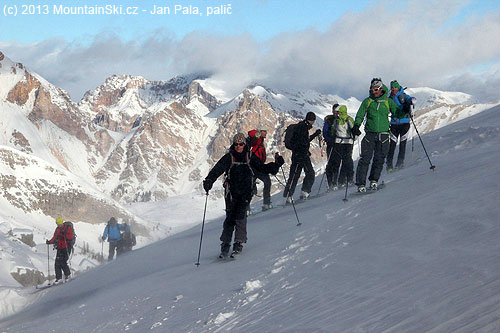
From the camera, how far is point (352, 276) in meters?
4.93

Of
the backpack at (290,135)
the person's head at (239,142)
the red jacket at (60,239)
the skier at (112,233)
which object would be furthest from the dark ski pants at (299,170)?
the skier at (112,233)

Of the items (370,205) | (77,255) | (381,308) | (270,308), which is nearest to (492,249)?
(381,308)

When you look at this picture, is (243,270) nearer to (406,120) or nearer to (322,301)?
(322,301)

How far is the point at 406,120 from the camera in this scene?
41.0 ft

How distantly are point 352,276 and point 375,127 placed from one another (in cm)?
537

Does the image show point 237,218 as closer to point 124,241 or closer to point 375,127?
point 375,127

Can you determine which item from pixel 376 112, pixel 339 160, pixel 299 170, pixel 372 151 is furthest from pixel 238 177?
pixel 339 160

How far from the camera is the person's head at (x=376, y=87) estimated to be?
374 inches

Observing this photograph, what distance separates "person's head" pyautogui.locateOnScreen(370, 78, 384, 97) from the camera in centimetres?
950

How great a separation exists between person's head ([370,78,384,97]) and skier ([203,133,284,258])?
9.22 feet

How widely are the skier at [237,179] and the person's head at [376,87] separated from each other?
2.81 m

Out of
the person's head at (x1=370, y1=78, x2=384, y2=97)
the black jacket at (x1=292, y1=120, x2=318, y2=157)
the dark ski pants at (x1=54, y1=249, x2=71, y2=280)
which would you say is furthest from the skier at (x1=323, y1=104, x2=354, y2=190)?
the dark ski pants at (x1=54, y1=249, x2=71, y2=280)

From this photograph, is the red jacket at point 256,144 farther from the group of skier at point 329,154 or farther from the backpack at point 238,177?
the backpack at point 238,177

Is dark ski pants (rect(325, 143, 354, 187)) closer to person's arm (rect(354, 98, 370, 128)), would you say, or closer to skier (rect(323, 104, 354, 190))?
skier (rect(323, 104, 354, 190))
